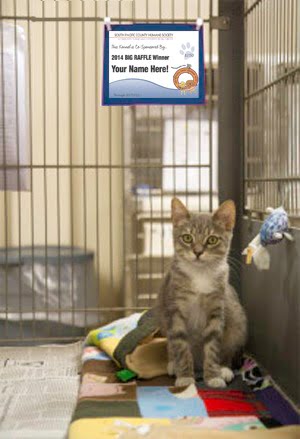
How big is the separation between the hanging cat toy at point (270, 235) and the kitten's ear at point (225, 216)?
0.20 m

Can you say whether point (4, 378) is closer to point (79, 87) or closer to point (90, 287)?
point (90, 287)

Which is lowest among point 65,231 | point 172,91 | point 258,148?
point 65,231

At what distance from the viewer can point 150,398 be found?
145 centimetres

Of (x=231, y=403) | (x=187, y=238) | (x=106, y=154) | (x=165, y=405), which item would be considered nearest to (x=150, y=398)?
(x=165, y=405)

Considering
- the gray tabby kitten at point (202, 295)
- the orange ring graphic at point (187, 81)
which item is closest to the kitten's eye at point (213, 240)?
the gray tabby kitten at point (202, 295)

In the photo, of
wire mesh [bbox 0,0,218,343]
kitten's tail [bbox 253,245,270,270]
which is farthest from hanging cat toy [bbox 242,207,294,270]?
wire mesh [bbox 0,0,218,343]

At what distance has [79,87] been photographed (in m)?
2.98

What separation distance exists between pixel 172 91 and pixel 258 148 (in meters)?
0.27

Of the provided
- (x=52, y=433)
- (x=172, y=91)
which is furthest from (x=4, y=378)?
(x=172, y=91)

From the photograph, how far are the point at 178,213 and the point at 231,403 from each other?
50 centimetres

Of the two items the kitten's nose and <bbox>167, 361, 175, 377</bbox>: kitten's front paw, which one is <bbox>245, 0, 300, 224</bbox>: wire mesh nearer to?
the kitten's nose

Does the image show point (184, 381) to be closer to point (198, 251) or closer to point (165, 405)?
point (165, 405)

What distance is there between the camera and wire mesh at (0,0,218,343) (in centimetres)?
200

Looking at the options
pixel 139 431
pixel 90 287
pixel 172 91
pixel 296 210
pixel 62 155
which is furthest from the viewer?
pixel 62 155
